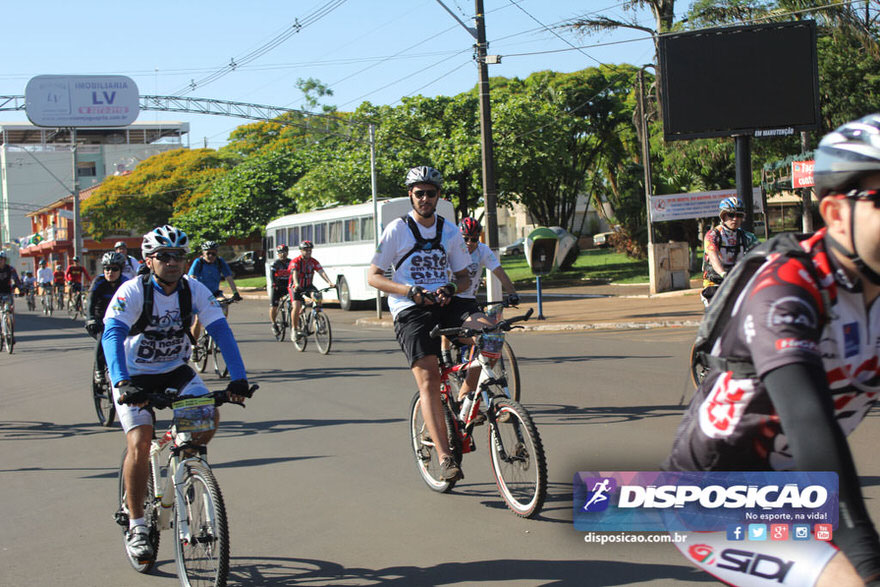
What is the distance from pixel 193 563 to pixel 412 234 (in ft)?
8.40

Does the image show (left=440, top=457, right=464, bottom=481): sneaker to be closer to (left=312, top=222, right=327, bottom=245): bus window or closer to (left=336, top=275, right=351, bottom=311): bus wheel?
(left=336, top=275, right=351, bottom=311): bus wheel

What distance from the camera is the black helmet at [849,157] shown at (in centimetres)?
183

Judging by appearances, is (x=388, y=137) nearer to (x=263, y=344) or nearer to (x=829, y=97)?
(x=829, y=97)

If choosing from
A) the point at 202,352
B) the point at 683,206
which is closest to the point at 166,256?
the point at 202,352

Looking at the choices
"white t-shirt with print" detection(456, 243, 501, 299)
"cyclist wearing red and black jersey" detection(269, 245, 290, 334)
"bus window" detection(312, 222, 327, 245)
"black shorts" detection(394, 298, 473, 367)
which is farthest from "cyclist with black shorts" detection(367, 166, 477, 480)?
"bus window" detection(312, 222, 327, 245)

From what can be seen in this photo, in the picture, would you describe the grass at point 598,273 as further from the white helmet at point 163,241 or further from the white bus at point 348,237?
the white helmet at point 163,241

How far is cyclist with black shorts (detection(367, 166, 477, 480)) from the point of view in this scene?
17.6ft

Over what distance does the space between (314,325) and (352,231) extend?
44.9 feet

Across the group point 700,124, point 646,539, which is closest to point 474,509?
point 646,539

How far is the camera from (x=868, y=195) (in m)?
1.84

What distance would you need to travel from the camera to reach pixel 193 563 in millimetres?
3971

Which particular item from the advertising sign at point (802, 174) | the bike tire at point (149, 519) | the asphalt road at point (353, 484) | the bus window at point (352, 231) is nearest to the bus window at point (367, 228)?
the bus window at point (352, 231)

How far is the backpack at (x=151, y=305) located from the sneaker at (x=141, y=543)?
1.00 m

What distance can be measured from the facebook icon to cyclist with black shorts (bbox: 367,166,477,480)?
3384 millimetres
